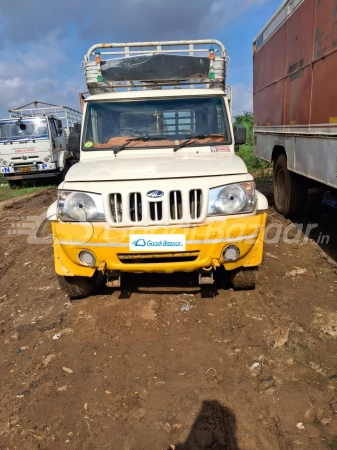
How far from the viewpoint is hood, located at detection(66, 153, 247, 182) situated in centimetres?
328

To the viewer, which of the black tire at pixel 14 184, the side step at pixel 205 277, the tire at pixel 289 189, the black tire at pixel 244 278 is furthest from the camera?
the black tire at pixel 14 184

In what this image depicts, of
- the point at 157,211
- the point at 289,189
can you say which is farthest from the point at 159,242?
the point at 289,189

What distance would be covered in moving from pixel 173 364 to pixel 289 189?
4.51 m

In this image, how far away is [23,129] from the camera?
1305 centimetres

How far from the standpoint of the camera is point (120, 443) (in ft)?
7.18

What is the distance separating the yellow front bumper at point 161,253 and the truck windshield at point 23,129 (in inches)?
421

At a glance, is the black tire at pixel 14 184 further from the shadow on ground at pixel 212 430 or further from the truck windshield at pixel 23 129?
the shadow on ground at pixel 212 430

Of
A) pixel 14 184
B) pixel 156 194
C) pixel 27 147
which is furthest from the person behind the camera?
pixel 14 184

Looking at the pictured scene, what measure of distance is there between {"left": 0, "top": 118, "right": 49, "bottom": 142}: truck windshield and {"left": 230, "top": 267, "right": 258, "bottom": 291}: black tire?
10896 mm

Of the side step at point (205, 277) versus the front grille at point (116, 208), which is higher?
the front grille at point (116, 208)

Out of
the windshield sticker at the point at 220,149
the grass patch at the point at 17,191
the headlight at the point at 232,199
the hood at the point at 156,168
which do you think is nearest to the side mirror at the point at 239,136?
the windshield sticker at the point at 220,149

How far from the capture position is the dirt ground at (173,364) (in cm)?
226

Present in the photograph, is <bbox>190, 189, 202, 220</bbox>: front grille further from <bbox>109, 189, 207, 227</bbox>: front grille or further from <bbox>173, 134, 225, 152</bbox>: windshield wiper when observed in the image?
<bbox>173, 134, 225, 152</bbox>: windshield wiper

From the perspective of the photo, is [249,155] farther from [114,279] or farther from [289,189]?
[114,279]
